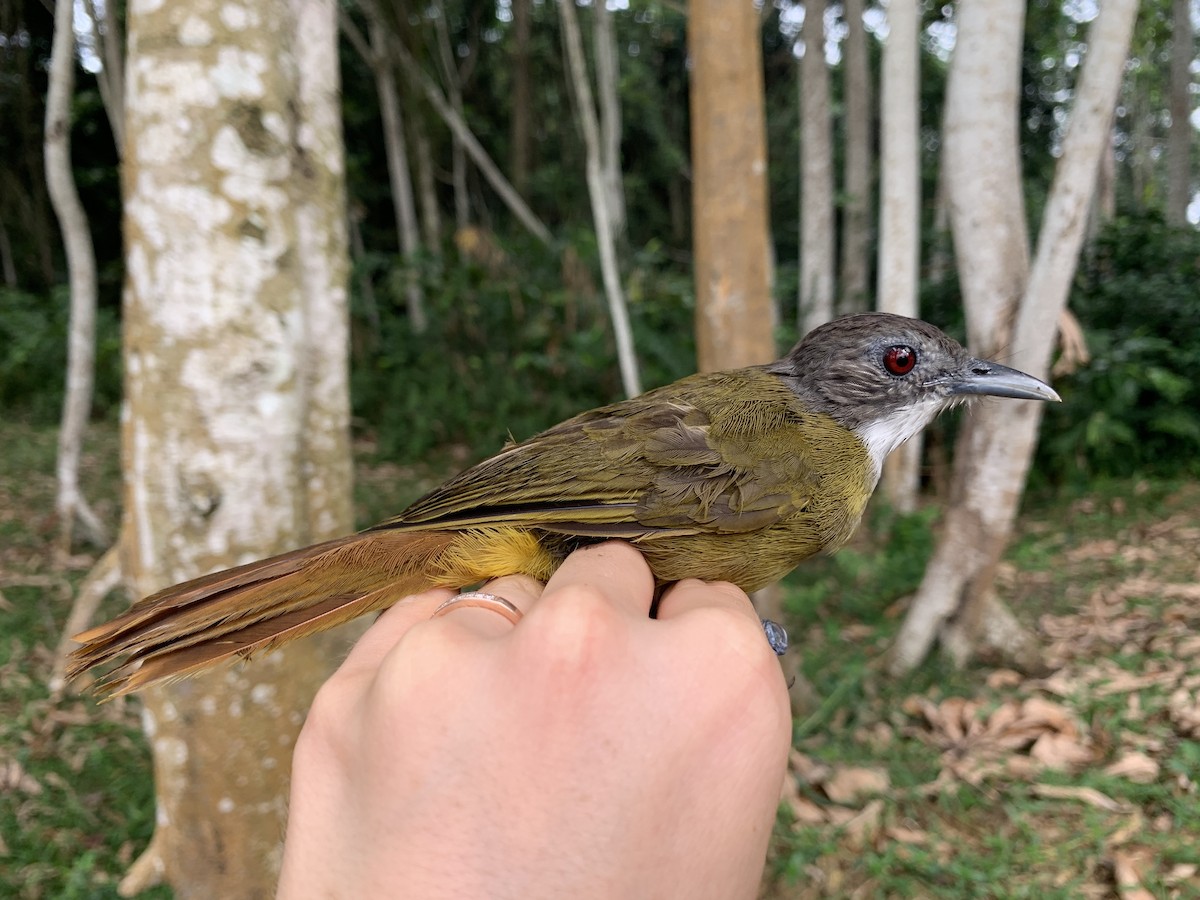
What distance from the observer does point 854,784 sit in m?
3.11

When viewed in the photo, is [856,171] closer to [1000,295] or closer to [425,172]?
[425,172]

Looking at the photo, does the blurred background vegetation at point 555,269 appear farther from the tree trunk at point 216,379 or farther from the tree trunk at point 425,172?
the tree trunk at point 216,379

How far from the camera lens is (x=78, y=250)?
466cm

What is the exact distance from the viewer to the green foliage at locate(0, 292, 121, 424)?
364 inches

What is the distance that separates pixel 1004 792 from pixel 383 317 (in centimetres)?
912

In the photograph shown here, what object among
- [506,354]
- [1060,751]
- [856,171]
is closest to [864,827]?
[1060,751]

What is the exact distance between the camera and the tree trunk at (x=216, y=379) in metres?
2.18

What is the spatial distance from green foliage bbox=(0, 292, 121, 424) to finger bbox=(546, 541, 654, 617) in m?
9.70

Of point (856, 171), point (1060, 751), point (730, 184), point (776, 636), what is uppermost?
point (856, 171)

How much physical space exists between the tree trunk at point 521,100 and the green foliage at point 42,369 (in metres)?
6.63

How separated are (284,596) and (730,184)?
269 cm

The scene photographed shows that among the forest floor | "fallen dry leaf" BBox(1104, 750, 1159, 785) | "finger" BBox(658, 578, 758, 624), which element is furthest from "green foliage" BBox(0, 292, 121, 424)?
"fallen dry leaf" BBox(1104, 750, 1159, 785)

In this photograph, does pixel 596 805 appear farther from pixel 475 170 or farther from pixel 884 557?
pixel 475 170

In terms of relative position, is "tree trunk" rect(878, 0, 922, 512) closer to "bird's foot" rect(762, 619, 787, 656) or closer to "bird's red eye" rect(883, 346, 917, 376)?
"bird's red eye" rect(883, 346, 917, 376)
